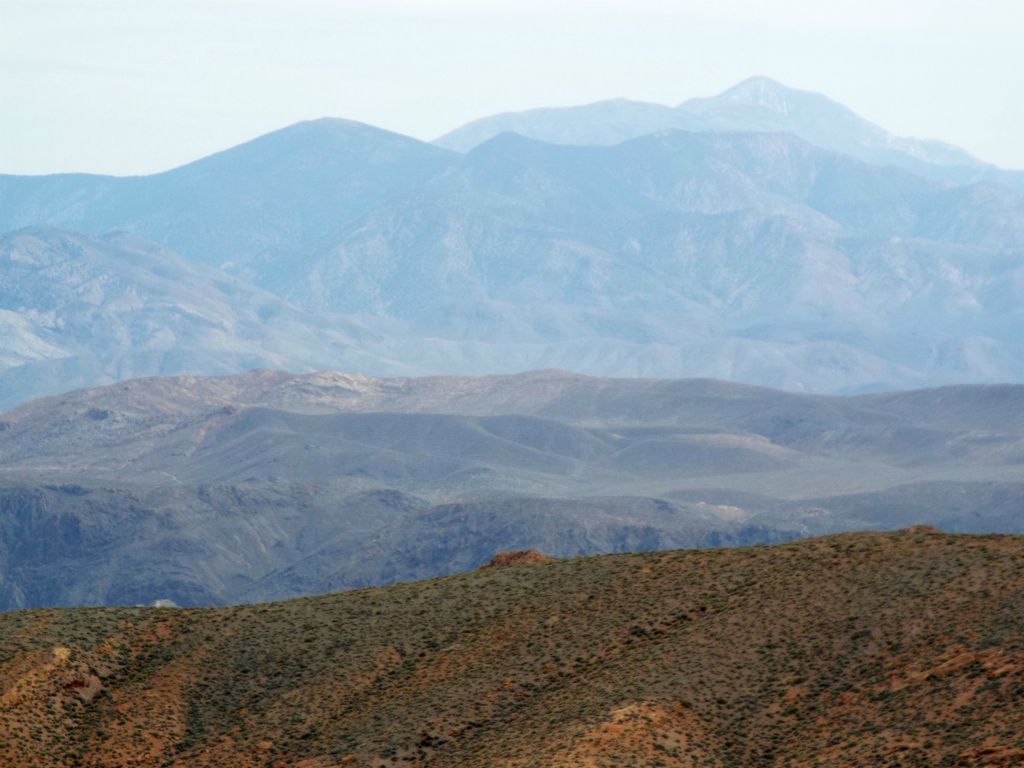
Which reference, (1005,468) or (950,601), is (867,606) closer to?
(950,601)

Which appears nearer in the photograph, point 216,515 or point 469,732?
point 469,732

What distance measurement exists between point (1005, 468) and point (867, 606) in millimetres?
171781

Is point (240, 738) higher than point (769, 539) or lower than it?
higher

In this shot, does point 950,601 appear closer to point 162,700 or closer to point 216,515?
point 162,700

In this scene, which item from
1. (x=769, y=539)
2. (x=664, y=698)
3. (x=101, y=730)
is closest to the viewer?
(x=664, y=698)

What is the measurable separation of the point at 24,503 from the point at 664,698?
492 feet

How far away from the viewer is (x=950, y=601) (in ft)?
114

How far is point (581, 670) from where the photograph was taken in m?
36.1

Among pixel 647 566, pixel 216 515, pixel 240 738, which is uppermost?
pixel 647 566

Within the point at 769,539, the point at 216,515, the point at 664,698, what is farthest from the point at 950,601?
the point at 216,515

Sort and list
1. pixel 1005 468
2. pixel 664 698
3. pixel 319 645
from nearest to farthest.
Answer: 1. pixel 664 698
2. pixel 319 645
3. pixel 1005 468

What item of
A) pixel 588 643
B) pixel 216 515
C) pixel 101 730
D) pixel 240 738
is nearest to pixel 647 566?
pixel 588 643

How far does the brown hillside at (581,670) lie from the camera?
30859 millimetres

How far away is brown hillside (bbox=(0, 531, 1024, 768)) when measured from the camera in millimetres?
30859
